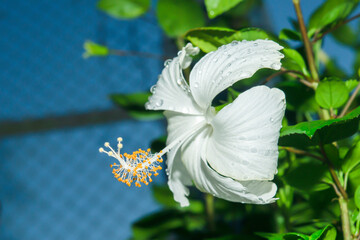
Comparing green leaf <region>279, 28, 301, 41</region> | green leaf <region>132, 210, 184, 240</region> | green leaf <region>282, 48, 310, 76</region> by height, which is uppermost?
green leaf <region>279, 28, 301, 41</region>

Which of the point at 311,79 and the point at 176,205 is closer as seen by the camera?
the point at 311,79

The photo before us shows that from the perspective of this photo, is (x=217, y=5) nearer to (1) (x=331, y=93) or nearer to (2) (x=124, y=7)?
(1) (x=331, y=93)

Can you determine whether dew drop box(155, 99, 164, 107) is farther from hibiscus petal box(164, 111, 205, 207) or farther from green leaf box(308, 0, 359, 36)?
green leaf box(308, 0, 359, 36)

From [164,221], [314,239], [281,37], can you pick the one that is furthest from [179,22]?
[314,239]

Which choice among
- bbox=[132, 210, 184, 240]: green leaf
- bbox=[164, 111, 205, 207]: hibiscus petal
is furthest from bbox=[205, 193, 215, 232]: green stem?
bbox=[164, 111, 205, 207]: hibiscus petal

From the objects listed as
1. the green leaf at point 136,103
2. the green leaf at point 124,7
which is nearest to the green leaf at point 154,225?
the green leaf at point 136,103

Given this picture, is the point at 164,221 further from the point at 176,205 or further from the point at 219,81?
the point at 219,81

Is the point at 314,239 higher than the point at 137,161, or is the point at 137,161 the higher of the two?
the point at 137,161
